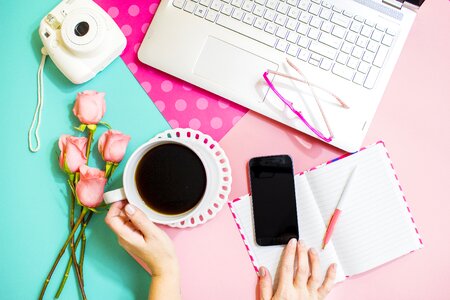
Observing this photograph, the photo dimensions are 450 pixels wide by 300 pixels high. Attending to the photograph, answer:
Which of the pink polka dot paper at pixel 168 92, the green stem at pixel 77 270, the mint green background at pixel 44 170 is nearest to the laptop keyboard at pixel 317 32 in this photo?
the pink polka dot paper at pixel 168 92

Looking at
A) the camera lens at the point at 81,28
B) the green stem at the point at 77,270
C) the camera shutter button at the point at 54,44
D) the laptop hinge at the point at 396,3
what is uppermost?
the laptop hinge at the point at 396,3

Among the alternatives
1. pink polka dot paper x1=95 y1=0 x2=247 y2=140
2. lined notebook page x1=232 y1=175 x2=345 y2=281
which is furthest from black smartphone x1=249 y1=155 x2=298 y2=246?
pink polka dot paper x1=95 y1=0 x2=247 y2=140

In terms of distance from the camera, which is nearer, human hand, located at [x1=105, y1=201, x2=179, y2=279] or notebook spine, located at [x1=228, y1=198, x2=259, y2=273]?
human hand, located at [x1=105, y1=201, x2=179, y2=279]

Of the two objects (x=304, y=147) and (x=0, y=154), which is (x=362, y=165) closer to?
(x=304, y=147)

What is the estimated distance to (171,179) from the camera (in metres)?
0.76

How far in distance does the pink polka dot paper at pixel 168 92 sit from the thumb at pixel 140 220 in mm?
208

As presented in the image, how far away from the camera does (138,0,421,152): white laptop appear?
0.81 metres

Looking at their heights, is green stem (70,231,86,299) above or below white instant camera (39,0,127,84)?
below

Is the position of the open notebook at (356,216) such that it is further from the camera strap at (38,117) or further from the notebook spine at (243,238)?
the camera strap at (38,117)

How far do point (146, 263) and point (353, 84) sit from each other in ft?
1.63

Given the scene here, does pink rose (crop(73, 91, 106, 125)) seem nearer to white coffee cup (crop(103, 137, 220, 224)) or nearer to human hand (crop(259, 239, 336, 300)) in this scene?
white coffee cup (crop(103, 137, 220, 224))

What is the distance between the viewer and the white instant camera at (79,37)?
0.81 meters

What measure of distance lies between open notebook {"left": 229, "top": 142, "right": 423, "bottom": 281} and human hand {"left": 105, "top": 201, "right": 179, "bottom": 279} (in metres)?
0.16

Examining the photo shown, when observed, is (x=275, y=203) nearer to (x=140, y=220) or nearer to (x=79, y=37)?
(x=140, y=220)
